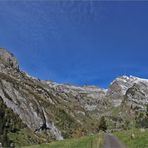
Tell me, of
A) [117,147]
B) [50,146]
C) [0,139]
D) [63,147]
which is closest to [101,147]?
[117,147]

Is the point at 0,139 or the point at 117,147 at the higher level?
the point at 0,139

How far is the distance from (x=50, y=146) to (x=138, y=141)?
17.2m

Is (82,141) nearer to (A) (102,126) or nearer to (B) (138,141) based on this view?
(B) (138,141)

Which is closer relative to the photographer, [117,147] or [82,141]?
[117,147]

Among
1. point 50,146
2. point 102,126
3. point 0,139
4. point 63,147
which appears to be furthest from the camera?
point 0,139

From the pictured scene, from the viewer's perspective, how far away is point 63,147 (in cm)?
6231

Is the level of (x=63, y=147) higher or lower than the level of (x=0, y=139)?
lower

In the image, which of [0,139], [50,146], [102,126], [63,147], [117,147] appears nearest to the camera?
[117,147]

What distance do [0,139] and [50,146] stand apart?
12225 centimetres

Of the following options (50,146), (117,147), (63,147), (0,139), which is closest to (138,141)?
(117,147)

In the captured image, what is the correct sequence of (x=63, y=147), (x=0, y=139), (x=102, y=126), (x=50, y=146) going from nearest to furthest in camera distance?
(x=63, y=147) → (x=50, y=146) → (x=102, y=126) → (x=0, y=139)

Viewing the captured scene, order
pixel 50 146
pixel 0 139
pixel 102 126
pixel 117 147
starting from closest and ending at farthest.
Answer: pixel 117 147, pixel 50 146, pixel 102 126, pixel 0 139

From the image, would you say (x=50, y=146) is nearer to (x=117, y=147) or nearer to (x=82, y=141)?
(x=82, y=141)

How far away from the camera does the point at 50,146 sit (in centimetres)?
6644
